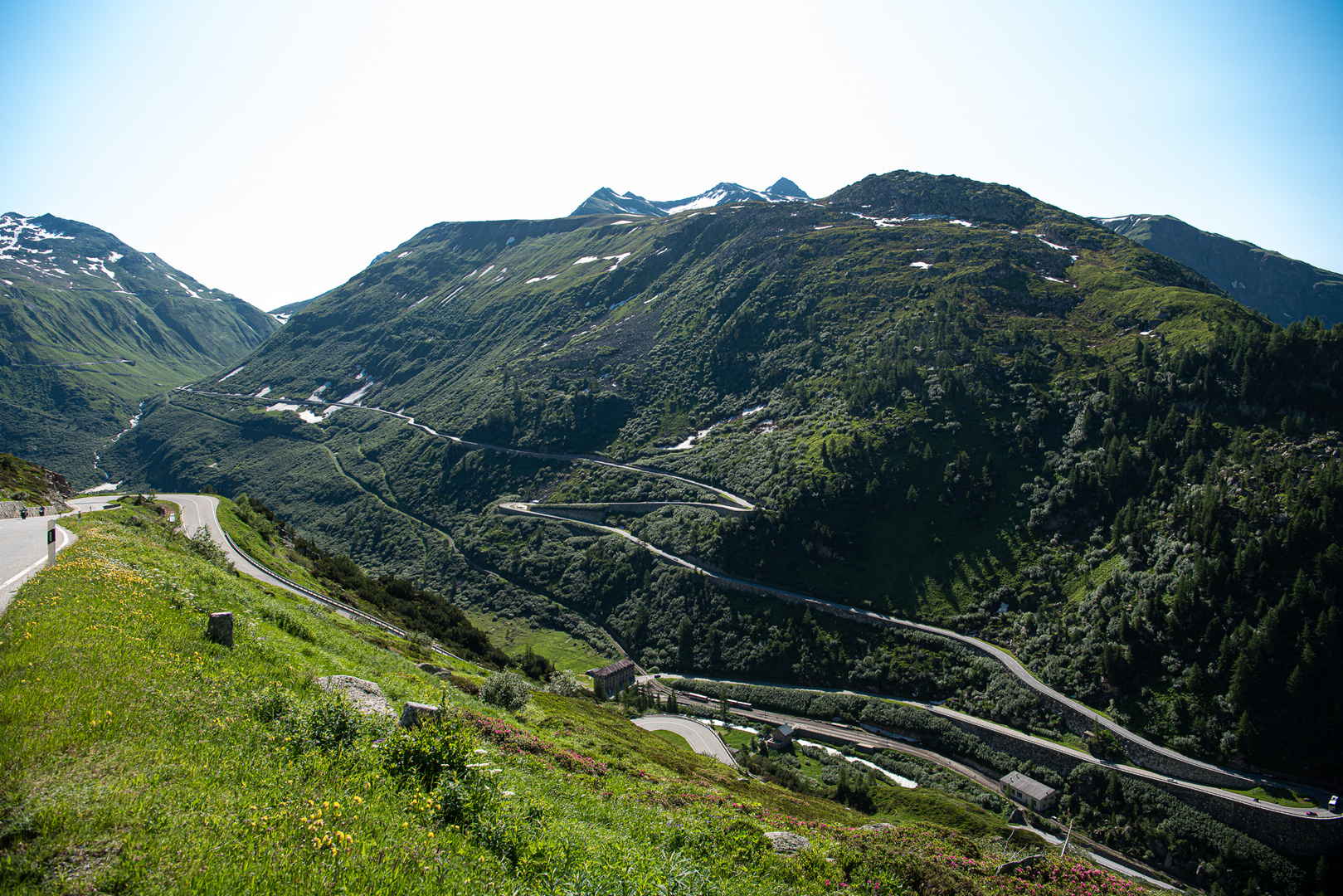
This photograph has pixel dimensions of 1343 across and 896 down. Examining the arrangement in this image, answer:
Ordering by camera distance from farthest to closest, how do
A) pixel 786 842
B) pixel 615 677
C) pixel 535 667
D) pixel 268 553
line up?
pixel 615 677 < pixel 535 667 < pixel 268 553 < pixel 786 842

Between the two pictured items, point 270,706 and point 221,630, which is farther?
point 221,630

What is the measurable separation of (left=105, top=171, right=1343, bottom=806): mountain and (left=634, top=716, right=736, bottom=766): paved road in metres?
13.3

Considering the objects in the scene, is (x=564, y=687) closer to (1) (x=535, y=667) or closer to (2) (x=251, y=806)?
(1) (x=535, y=667)

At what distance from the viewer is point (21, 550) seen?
23.0 m

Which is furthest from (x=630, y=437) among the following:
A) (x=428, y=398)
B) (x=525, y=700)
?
(x=525, y=700)

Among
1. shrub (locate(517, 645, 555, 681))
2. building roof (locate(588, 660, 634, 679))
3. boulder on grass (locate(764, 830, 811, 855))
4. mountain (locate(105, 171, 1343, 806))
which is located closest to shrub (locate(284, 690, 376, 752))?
boulder on grass (locate(764, 830, 811, 855))

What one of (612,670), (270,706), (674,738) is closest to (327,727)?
(270,706)

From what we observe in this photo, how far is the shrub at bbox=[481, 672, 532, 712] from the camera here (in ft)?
88.4

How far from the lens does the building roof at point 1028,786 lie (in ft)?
165

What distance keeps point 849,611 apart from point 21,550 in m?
71.5

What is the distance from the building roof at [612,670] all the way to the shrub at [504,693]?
140ft

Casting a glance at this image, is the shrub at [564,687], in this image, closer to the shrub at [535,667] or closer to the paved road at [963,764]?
the shrub at [535,667]

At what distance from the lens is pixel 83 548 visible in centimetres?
2172

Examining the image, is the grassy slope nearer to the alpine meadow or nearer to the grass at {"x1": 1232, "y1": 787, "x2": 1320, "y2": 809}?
the alpine meadow
